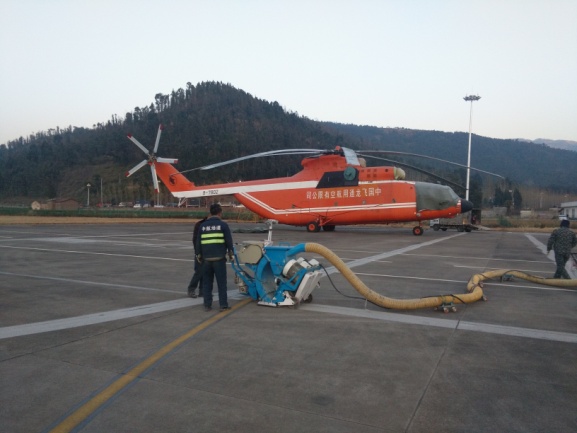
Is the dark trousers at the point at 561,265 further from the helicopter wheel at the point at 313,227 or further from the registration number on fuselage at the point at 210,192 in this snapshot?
the registration number on fuselage at the point at 210,192

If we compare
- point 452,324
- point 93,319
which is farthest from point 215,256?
point 452,324

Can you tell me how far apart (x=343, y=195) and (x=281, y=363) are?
2257 centimetres

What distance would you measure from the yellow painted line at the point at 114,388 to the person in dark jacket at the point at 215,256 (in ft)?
3.57

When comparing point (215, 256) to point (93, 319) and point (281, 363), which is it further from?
point (281, 363)

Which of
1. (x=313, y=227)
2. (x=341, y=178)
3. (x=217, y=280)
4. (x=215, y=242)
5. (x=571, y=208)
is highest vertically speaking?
(x=341, y=178)

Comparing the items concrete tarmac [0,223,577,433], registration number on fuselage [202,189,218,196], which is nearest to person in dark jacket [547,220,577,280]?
concrete tarmac [0,223,577,433]

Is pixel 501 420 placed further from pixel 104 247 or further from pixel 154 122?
pixel 154 122

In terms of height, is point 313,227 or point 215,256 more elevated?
point 215,256

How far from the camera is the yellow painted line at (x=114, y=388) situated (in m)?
3.41

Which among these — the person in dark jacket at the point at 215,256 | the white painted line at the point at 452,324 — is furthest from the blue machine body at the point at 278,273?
the person in dark jacket at the point at 215,256

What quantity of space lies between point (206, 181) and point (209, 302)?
358 ft

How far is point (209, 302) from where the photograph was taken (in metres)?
7.26

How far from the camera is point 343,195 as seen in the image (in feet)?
88.4

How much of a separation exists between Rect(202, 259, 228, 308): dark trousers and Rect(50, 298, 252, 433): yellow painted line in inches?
42.0
